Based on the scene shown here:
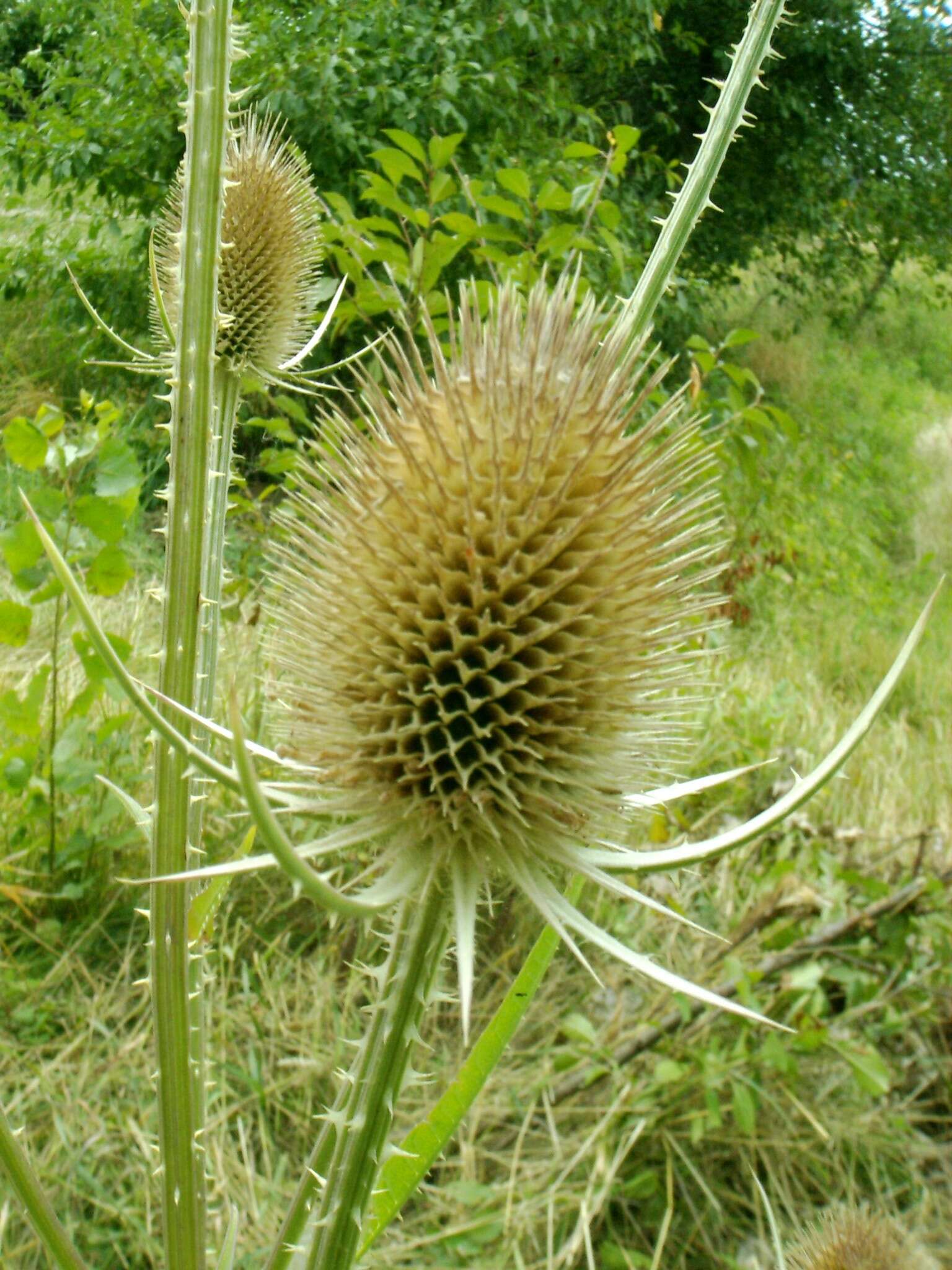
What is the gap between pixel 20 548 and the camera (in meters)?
2.42

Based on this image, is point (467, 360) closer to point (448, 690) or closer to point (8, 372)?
point (448, 690)

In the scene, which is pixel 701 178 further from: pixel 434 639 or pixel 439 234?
pixel 439 234

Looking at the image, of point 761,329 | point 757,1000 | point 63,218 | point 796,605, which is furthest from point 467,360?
point 761,329

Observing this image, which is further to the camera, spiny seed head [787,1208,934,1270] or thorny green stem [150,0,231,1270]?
spiny seed head [787,1208,934,1270]

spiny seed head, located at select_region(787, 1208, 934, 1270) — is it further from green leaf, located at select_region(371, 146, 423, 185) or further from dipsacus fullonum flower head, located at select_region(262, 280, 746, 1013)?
green leaf, located at select_region(371, 146, 423, 185)

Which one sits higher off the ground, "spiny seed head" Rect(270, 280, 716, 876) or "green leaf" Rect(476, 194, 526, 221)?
"green leaf" Rect(476, 194, 526, 221)

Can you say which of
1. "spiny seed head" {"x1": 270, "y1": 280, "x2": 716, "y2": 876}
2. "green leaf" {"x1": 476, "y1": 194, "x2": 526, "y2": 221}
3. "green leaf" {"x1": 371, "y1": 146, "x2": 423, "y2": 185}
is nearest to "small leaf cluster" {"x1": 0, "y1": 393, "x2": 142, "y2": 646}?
"green leaf" {"x1": 371, "y1": 146, "x2": 423, "y2": 185}

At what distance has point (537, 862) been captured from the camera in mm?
1122

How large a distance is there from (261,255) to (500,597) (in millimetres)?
1336

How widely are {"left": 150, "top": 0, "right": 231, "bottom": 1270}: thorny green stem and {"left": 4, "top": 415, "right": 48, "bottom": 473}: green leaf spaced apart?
1324 mm

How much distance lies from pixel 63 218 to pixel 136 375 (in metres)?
1.08

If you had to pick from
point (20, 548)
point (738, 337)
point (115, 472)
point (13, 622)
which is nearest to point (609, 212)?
point (738, 337)

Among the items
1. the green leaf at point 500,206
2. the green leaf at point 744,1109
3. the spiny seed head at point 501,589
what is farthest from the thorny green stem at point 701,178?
the green leaf at point 744,1109

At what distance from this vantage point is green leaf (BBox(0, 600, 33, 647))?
2367mm
